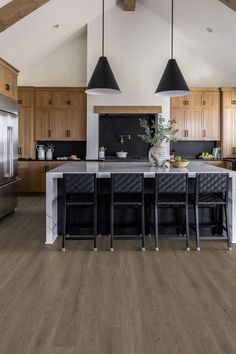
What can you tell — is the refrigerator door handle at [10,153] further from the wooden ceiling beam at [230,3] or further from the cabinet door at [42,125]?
the wooden ceiling beam at [230,3]

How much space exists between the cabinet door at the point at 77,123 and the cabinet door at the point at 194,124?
2473mm

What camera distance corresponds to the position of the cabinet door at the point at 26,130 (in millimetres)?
8672

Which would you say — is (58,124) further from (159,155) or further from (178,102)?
(159,155)

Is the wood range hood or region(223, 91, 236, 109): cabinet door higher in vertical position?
region(223, 91, 236, 109): cabinet door

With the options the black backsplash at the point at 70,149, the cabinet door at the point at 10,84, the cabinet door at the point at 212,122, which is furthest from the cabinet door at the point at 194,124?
the cabinet door at the point at 10,84

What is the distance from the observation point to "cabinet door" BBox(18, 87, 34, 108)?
8.65 m

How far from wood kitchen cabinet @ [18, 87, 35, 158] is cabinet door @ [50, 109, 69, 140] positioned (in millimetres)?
466

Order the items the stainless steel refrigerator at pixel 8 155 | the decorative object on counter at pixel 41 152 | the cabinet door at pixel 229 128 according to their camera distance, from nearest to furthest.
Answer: the stainless steel refrigerator at pixel 8 155, the cabinet door at pixel 229 128, the decorative object on counter at pixel 41 152

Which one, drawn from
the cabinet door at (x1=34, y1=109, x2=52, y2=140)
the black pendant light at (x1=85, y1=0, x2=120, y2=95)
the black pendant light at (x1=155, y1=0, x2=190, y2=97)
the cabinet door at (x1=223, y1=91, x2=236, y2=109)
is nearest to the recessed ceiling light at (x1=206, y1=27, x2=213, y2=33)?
the cabinet door at (x1=223, y1=91, x2=236, y2=109)

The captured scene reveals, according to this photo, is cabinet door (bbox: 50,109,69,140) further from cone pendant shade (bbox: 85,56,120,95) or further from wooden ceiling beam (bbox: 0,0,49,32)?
cone pendant shade (bbox: 85,56,120,95)

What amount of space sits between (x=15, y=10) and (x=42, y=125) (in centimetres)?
367

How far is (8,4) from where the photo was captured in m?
5.14

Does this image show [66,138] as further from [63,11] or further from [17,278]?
[17,278]

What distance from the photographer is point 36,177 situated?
865 centimetres
